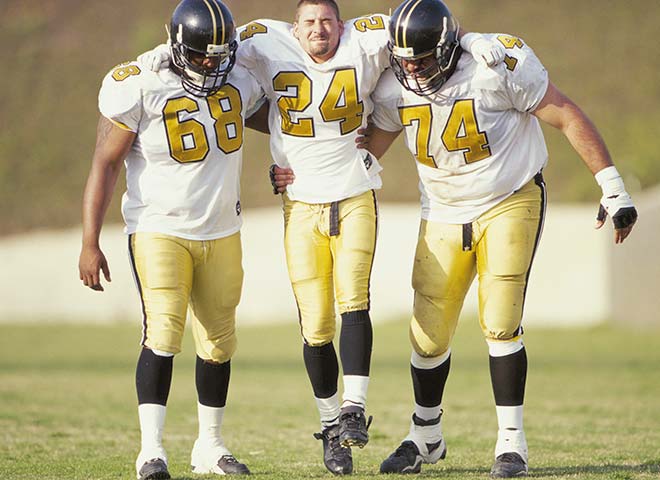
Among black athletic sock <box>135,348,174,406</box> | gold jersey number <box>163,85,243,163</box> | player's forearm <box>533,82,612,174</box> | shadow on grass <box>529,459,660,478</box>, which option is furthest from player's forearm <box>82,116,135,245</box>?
shadow on grass <box>529,459,660,478</box>

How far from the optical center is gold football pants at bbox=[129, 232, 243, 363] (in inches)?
187

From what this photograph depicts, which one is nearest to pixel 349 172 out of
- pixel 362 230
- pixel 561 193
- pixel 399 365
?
pixel 362 230

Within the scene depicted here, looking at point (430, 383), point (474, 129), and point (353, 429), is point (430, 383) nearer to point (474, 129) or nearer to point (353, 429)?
point (353, 429)

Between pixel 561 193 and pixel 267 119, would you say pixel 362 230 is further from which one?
pixel 561 193

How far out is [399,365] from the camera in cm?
1362

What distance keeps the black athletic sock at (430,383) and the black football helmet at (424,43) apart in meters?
1.35

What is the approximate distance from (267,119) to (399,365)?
875 cm

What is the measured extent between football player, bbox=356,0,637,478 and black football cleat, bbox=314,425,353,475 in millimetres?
271

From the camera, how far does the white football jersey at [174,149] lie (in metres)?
4.79

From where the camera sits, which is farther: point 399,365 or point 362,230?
point 399,365

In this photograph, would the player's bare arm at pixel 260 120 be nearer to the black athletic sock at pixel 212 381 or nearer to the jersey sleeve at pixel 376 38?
the jersey sleeve at pixel 376 38

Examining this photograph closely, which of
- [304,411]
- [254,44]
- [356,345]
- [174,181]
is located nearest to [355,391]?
[356,345]

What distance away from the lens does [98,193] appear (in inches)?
189

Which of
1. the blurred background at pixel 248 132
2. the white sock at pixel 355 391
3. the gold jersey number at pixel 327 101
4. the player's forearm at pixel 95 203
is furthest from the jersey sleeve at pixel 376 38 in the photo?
the blurred background at pixel 248 132
